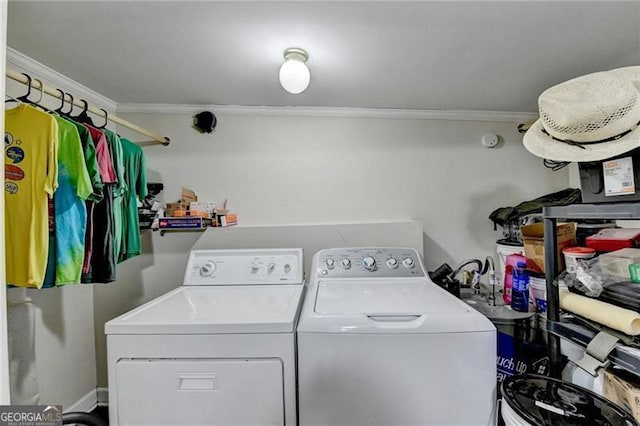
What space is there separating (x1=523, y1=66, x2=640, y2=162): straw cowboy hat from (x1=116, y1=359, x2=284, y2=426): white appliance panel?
124cm

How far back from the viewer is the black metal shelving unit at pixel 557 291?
0.84m

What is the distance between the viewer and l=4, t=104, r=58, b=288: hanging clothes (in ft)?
3.54

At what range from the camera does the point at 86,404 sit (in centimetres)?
184

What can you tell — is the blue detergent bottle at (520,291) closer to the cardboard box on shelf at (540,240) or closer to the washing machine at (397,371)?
the cardboard box on shelf at (540,240)

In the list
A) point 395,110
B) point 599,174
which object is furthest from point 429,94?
point 599,174

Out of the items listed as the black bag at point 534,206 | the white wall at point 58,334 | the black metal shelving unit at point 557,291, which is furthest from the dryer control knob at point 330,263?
the white wall at point 58,334

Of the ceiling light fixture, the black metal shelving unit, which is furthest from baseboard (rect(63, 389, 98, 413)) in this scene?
the black metal shelving unit

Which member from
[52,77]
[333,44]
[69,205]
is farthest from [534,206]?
[52,77]

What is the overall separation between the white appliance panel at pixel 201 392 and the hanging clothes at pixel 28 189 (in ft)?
1.72

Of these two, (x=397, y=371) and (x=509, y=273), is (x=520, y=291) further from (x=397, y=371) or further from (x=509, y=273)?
(x=397, y=371)

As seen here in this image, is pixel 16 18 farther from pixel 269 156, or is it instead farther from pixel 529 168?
pixel 529 168

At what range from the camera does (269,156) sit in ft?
6.84

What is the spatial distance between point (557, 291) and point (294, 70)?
4.62 feet

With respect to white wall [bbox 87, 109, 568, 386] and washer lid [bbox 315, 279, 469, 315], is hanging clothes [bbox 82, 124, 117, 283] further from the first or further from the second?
washer lid [bbox 315, 279, 469, 315]
